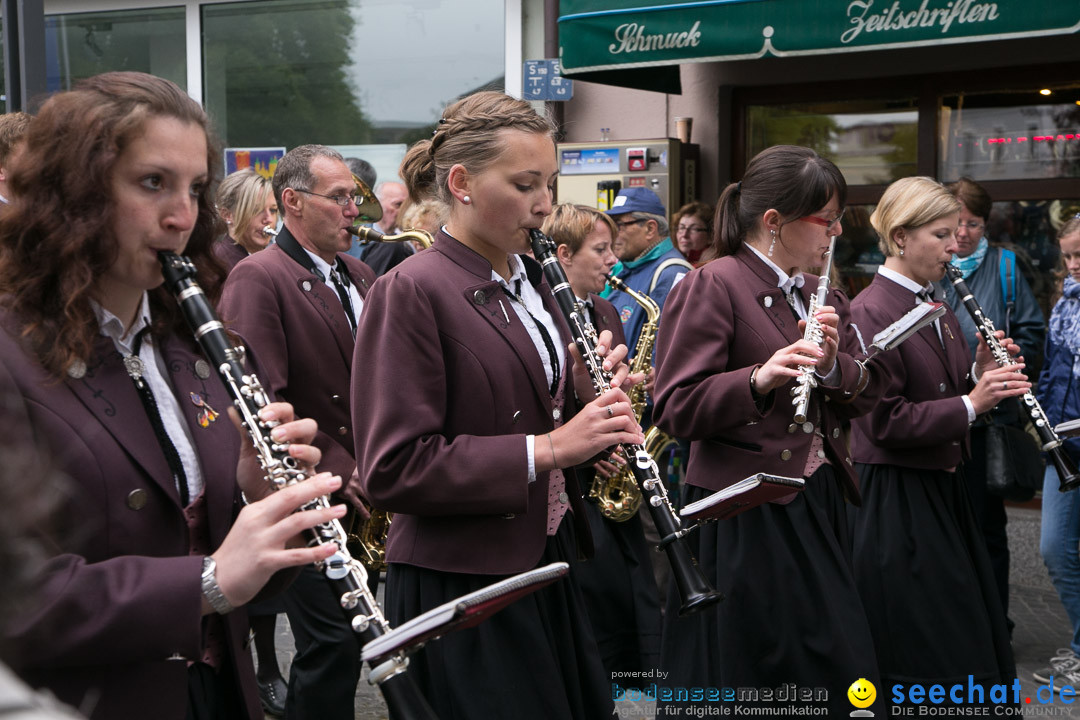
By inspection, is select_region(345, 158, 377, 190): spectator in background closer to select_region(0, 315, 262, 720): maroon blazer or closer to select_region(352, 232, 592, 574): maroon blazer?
select_region(352, 232, 592, 574): maroon blazer

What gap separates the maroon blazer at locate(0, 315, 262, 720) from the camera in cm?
176

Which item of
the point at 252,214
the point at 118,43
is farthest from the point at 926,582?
the point at 118,43

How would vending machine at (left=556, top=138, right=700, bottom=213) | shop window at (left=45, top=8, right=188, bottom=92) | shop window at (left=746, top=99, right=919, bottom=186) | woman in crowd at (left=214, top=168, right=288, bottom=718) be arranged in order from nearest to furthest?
woman in crowd at (left=214, top=168, right=288, bottom=718), shop window at (left=746, top=99, right=919, bottom=186), vending machine at (left=556, top=138, right=700, bottom=213), shop window at (left=45, top=8, right=188, bottom=92)

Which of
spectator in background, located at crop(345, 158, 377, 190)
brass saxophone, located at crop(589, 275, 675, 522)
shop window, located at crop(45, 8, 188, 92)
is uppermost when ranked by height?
shop window, located at crop(45, 8, 188, 92)

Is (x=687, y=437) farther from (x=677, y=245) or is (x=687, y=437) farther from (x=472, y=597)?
(x=677, y=245)

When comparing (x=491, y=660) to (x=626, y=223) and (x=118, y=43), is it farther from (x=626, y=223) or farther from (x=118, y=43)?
(x=118, y=43)

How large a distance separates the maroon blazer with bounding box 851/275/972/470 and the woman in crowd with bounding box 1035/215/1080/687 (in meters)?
1.18

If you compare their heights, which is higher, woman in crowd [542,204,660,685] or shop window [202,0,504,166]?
shop window [202,0,504,166]

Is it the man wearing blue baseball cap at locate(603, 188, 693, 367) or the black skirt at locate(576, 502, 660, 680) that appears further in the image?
the man wearing blue baseball cap at locate(603, 188, 693, 367)

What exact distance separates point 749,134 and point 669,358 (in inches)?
215

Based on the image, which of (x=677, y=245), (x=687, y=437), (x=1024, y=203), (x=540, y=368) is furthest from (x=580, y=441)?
(x=1024, y=203)

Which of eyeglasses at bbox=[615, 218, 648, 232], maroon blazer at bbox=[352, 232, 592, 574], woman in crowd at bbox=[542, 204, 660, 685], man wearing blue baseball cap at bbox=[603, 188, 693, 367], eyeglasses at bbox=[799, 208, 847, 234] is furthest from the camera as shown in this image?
eyeglasses at bbox=[615, 218, 648, 232]

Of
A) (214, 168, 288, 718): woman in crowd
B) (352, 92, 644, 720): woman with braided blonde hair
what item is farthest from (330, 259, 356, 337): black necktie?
(352, 92, 644, 720): woman with braided blonde hair

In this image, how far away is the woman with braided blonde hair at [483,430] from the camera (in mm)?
2609
